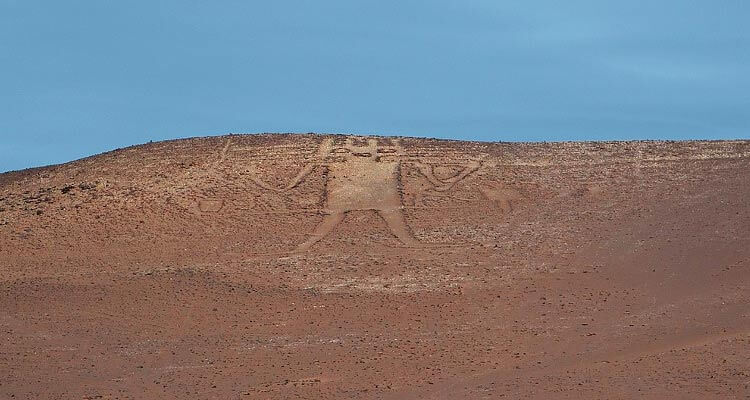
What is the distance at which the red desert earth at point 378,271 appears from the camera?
60.6 ft

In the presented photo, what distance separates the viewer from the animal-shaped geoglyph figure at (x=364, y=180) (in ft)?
94.8

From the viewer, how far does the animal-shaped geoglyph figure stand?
1137 inches

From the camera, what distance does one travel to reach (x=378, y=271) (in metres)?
25.3

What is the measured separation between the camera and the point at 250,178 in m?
32.1

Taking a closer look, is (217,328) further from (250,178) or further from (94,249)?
(250,178)

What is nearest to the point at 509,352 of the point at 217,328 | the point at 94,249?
the point at 217,328

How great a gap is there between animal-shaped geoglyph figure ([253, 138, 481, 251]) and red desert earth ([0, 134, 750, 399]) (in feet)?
0.27

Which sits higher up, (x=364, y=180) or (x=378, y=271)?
(x=364, y=180)

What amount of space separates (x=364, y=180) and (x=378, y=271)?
6663mm

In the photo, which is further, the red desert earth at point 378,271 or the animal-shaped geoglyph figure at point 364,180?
the animal-shaped geoglyph figure at point 364,180

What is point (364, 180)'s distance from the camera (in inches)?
1247

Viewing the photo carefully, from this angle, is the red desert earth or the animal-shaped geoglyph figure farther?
the animal-shaped geoglyph figure

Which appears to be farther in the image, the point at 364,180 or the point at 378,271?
the point at 364,180

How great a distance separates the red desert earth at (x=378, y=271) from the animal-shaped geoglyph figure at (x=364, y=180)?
0.27 feet
